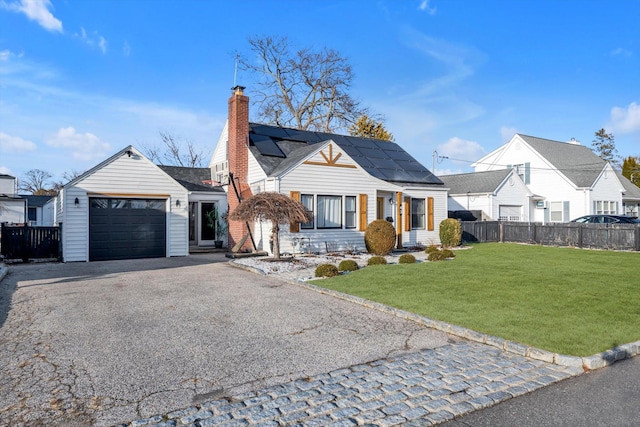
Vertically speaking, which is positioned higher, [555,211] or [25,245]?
[555,211]

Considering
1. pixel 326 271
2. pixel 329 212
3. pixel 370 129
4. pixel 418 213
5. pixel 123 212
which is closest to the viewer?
pixel 326 271

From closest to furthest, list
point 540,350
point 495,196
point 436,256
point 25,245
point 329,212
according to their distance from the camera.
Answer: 1. point 540,350
2. point 436,256
3. point 25,245
4. point 329,212
5. point 495,196

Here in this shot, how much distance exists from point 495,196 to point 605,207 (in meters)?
11.3

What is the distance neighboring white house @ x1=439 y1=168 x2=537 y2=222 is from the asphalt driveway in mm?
21092

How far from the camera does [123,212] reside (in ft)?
53.0

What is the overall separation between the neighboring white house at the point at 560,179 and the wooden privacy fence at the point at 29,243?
29.9 meters

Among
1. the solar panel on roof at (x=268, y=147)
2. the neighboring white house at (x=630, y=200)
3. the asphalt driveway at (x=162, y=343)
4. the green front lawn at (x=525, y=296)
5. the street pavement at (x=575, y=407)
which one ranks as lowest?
the street pavement at (x=575, y=407)

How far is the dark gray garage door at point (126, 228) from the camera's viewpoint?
51.4 ft

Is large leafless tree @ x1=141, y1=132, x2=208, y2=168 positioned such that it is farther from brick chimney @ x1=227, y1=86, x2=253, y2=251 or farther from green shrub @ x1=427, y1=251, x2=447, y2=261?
green shrub @ x1=427, y1=251, x2=447, y2=261

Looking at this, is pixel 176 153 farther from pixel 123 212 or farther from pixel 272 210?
pixel 272 210

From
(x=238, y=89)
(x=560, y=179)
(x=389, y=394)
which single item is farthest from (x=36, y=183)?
(x=389, y=394)

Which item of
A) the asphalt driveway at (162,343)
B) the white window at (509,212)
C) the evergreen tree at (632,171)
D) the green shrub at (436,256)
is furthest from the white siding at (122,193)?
the evergreen tree at (632,171)

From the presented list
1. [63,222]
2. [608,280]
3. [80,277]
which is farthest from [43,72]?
[608,280]

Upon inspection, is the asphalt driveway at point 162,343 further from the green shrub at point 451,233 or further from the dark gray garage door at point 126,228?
the green shrub at point 451,233
